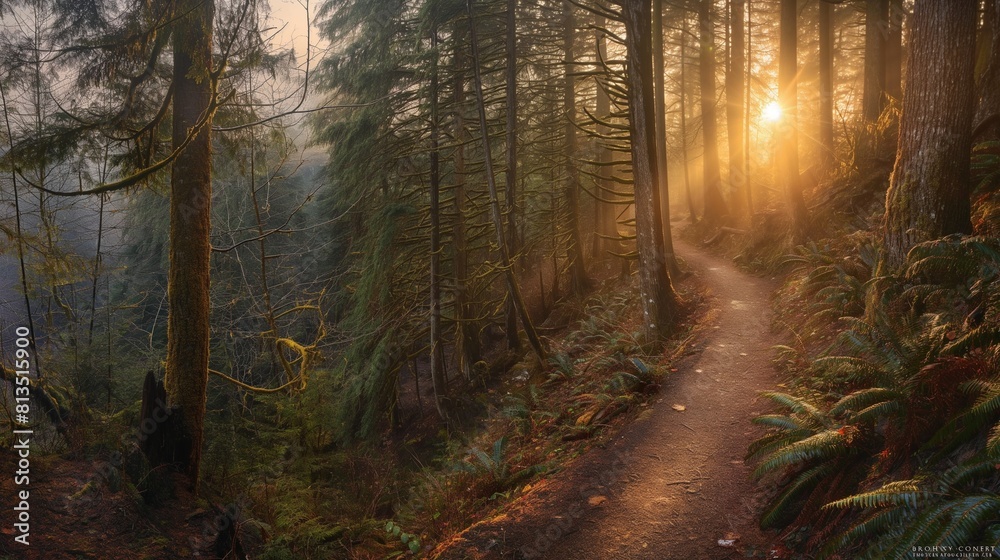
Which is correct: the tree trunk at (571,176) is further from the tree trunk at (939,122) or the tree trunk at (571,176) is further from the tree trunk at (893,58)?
the tree trunk at (893,58)

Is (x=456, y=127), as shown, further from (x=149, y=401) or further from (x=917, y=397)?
(x=917, y=397)

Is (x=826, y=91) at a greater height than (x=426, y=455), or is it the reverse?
(x=826, y=91)

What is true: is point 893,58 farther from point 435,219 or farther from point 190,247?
point 190,247

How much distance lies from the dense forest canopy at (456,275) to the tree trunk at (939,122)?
0.03 metres

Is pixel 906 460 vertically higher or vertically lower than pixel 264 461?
higher

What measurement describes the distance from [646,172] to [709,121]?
12.2 m

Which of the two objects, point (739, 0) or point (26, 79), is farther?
point (739, 0)

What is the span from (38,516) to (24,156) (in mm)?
3746

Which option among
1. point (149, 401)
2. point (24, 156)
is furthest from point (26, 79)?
point (149, 401)

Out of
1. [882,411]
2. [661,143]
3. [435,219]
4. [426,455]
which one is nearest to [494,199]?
[435,219]

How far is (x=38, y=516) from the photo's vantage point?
4.46 m

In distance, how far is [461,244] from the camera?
14180 millimetres

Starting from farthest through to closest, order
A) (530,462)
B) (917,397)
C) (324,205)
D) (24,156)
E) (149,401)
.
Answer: (324,205) < (530,462) < (149,401) < (24,156) < (917,397)

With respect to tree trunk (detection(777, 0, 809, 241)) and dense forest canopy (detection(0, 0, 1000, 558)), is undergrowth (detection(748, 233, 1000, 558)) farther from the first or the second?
tree trunk (detection(777, 0, 809, 241))
